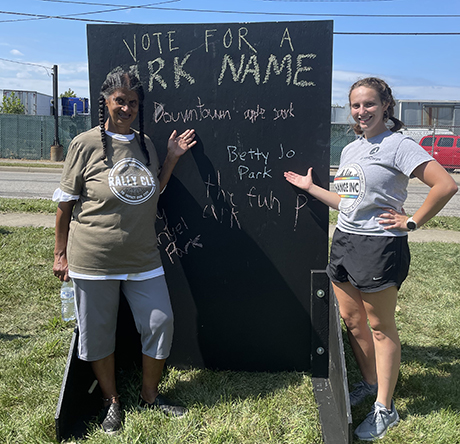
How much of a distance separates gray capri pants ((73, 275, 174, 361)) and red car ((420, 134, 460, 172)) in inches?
758

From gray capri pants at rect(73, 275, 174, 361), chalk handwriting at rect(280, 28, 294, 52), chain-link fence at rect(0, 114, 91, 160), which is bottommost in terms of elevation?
gray capri pants at rect(73, 275, 174, 361)

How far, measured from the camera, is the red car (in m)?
19.5

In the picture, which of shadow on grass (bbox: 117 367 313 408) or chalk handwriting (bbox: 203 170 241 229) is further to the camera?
chalk handwriting (bbox: 203 170 241 229)

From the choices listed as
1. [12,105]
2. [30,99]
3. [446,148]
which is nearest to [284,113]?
[446,148]

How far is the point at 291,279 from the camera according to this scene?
314 centimetres

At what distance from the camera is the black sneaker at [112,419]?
2.61 meters

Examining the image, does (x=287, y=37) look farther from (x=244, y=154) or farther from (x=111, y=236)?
(x=111, y=236)

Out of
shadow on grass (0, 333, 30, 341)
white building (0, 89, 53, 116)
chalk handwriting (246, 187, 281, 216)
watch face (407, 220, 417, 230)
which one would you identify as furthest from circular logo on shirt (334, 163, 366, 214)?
white building (0, 89, 53, 116)

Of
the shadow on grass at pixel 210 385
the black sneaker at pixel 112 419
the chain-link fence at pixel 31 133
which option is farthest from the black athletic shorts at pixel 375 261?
the chain-link fence at pixel 31 133

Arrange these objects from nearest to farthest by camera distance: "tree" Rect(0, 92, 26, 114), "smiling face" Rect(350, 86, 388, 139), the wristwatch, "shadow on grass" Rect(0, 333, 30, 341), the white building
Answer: the wristwatch < "smiling face" Rect(350, 86, 388, 139) < "shadow on grass" Rect(0, 333, 30, 341) < "tree" Rect(0, 92, 26, 114) < the white building

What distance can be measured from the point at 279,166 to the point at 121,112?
3.49 ft

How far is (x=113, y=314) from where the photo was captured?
8.74 ft

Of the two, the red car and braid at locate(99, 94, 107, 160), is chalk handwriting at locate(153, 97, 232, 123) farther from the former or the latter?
the red car

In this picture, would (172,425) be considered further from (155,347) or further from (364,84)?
(364,84)
